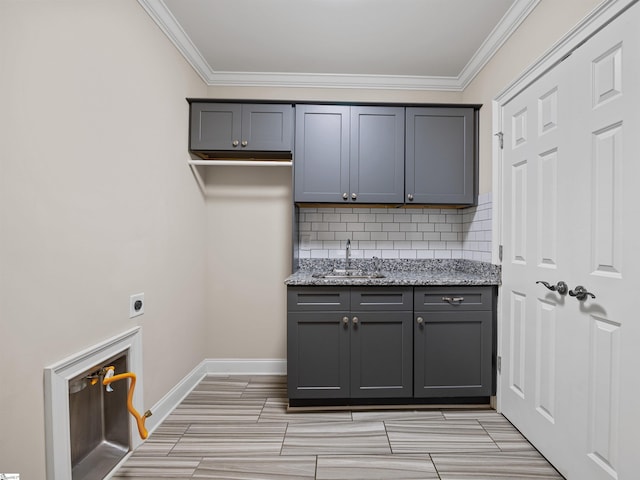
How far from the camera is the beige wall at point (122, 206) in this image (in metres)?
1.16

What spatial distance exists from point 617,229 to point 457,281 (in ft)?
3.31

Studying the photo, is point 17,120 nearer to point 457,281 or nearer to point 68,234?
point 68,234

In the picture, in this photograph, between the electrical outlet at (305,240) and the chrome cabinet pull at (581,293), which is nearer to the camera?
the chrome cabinet pull at (581,293)

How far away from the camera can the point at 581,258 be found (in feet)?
4.87

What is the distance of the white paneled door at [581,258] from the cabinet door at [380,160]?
0.81 m

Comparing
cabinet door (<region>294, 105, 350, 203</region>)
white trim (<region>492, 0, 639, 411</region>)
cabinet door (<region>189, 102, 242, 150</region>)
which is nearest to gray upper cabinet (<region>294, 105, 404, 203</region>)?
cabinet door (<region>294, 105, 350, 203</region>)

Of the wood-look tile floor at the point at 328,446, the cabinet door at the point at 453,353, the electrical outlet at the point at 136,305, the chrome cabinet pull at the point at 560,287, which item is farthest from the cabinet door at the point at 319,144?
the wood-look tile floor at the point at 328,446

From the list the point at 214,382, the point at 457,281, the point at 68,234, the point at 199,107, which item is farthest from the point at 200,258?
the point at 457,281

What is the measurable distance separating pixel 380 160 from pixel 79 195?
1.98m

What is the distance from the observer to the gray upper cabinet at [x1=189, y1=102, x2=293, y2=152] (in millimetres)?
2570

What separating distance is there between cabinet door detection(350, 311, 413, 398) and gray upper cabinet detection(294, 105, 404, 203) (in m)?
0.94

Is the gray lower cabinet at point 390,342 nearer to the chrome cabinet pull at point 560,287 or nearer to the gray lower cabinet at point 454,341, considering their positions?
the gray lower cabinet at point 454,341

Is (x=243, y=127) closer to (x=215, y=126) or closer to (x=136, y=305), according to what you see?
(x=215, y=126)

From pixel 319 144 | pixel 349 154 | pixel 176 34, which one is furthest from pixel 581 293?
pixel 176 34
